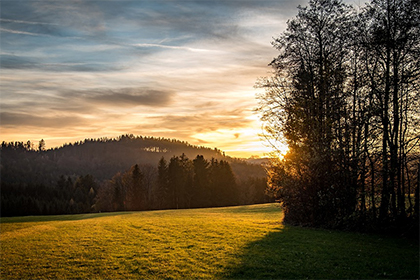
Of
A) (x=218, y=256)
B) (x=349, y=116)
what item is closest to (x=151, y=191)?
(x=349, y=116)

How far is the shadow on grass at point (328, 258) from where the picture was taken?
10328 mm

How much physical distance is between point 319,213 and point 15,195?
4015 inches

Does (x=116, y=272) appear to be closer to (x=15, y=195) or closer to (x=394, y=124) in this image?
(x=394, y=124)

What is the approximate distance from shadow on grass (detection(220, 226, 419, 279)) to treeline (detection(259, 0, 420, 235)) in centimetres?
337

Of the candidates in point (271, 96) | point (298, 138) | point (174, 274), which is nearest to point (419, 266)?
point (174, 274)

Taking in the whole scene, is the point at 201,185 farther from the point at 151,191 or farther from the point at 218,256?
the point at 218,256

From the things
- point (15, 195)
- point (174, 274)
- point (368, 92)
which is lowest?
point (15, 195)

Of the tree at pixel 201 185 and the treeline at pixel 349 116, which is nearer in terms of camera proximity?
the treeline at pixel 349 116

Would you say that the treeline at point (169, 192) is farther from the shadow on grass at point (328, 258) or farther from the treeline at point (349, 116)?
the shadow on grass at point (328, 258)

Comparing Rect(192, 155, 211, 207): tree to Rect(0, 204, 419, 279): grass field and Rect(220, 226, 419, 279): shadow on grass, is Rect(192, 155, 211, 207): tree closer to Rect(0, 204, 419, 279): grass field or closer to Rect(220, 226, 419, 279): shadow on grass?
Rect(0, 204, 419, 279): grass field

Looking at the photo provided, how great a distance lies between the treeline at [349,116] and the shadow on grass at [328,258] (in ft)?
11.1

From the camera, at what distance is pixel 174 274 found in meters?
10.9

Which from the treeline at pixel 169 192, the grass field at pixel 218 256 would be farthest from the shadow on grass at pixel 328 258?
the treeline at pixel 169 192

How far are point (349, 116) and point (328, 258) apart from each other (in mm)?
11380
